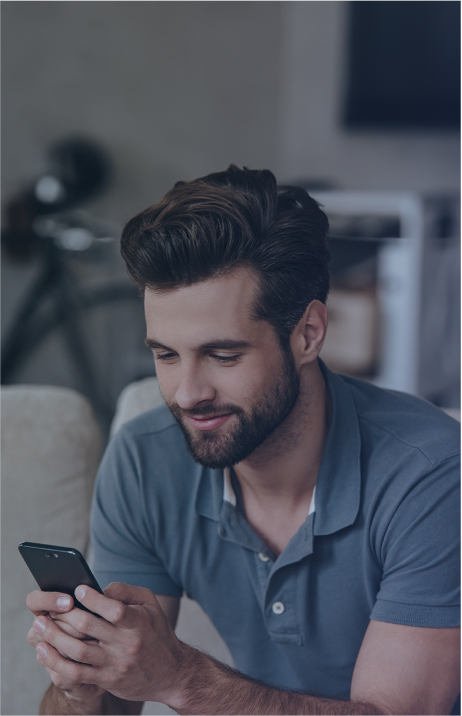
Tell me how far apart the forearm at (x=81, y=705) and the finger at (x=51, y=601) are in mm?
175

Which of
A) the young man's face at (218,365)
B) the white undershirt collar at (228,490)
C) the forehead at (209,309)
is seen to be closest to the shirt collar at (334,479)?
the white undershirt collar at (228,490)

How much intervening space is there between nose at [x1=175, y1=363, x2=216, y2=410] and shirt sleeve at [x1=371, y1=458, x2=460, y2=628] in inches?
11.0

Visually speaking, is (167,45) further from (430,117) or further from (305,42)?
(430,117)

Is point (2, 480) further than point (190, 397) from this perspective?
Yes

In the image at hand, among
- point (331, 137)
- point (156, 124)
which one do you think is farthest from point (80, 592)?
point (331, 137)

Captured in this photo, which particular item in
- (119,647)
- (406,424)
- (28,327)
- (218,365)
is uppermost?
(218,365)

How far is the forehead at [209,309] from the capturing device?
785mm

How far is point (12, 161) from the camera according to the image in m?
2.67

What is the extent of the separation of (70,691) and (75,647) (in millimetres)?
139

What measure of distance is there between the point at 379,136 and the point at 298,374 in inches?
88.0

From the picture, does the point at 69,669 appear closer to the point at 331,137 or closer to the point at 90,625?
the point at 90,625

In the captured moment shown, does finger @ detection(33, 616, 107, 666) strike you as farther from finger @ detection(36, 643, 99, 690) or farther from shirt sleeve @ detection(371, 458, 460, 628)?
shirt sleeve @ detection(371, 458, 460, 628)

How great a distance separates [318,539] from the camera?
2.87 feet

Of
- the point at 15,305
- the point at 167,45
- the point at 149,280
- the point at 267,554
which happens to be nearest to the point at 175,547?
the point at 267,554
